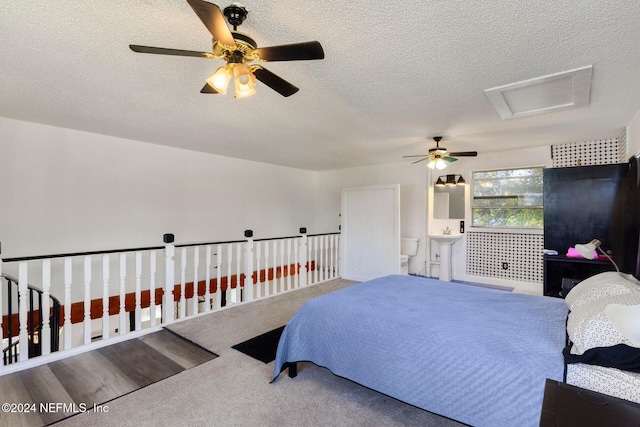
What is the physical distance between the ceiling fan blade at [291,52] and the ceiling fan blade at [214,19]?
17 centimetres

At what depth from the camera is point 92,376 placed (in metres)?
2.45

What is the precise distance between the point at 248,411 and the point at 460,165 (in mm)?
5153

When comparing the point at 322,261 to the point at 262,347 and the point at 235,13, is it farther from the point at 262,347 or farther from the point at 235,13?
the point at 235,13

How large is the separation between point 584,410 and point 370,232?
4.59 m

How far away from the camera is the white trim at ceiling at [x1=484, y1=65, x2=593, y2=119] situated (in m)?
2.32

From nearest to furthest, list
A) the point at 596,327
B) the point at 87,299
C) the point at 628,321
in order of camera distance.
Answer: the point at 628,321 < the point at 596,327 < the point at 87,299

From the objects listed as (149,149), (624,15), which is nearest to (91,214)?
(149,149)

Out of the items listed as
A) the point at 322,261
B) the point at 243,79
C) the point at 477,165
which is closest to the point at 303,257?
the point at 322,261

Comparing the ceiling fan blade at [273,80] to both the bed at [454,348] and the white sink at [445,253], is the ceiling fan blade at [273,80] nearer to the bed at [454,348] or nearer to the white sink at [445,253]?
the bed at [454,348]

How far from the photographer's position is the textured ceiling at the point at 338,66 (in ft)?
5.29

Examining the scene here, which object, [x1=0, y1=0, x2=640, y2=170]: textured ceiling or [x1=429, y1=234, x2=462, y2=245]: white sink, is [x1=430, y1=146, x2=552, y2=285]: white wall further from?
[x1=0, y1=0, x2=640, y2=170]: textured ceiling

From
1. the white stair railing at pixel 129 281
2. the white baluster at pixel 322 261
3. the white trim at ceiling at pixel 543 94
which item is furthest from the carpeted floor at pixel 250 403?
the white baluster at pixel 322 261

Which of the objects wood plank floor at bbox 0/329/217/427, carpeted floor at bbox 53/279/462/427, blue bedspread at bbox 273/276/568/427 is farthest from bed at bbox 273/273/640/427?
wood plank floor at bbox 0/329/217/427

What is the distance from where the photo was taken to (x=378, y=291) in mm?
2646
